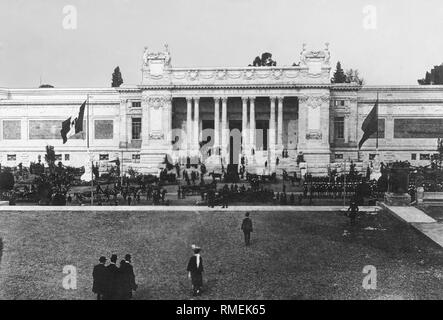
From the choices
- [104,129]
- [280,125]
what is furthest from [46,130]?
[280,125]

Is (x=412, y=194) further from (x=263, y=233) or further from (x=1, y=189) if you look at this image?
(x=1, y=189)

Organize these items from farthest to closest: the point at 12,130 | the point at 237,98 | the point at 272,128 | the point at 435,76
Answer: the point at 435,76 < the point at 12,130 < the point at 237,98 < the point at 272,128

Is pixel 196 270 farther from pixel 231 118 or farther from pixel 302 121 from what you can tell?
pixel 231 118

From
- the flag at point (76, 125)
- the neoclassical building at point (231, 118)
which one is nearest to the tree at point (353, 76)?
the neoclassical building at point (231, 118)

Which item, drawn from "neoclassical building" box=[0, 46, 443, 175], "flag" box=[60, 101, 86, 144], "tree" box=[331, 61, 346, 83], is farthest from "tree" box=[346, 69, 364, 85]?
"flag" box=[60, 101, 86, 144]

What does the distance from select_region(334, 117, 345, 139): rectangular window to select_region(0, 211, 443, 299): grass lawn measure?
35066 millimetres

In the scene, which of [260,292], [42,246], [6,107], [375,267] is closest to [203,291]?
[260,292]

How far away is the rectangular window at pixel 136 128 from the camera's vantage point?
192ft

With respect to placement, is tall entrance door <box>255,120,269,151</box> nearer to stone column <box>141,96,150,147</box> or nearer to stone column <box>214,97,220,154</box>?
stone column <box>214,97,220,154</box>

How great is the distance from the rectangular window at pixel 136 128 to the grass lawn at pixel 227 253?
3581 cm

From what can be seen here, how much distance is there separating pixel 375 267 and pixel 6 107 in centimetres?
5519

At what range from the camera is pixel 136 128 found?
58781 millimetres

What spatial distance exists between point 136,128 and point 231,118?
10.9 meters

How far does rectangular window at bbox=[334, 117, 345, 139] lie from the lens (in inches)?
2248
